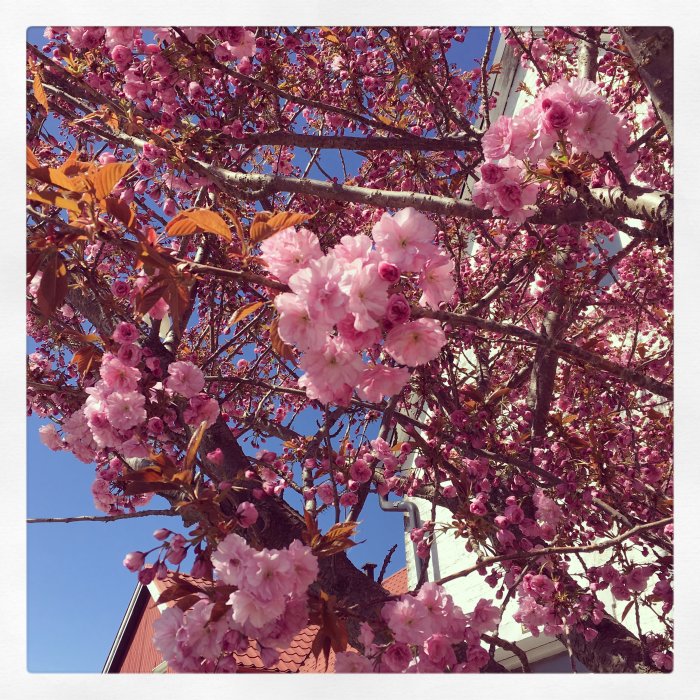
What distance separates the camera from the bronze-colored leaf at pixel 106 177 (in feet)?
2.72

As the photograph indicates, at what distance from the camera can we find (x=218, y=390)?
1887 mm

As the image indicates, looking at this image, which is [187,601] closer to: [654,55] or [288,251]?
[288,251]

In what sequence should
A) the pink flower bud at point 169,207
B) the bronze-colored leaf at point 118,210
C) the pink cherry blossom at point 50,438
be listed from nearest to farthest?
the bronze-colored leaf at point 118,210 < the pink cherry blossom at point 50,438 < the pink flower bud at point 169,207

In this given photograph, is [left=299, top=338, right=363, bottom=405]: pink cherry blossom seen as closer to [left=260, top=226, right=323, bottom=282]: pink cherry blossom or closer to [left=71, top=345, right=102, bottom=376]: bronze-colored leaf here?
[left=260, top=226, right=323, bottom=282]: pink cherry blossom

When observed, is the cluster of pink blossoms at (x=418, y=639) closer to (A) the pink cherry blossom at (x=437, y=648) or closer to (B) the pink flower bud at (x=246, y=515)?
(A) the pink cherry blossom at (x=437, y=648)

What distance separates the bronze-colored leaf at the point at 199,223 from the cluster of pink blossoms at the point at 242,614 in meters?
0.46

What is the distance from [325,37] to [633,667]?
72.2 inches

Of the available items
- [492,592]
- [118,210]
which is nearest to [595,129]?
[118,210]

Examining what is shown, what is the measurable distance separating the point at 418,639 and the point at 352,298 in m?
0.62

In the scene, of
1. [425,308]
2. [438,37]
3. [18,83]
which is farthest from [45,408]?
[438,37]

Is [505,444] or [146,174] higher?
[146,174]

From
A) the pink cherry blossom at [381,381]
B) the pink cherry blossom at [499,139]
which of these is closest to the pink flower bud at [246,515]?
the pink cherry blossom at [381,381]
